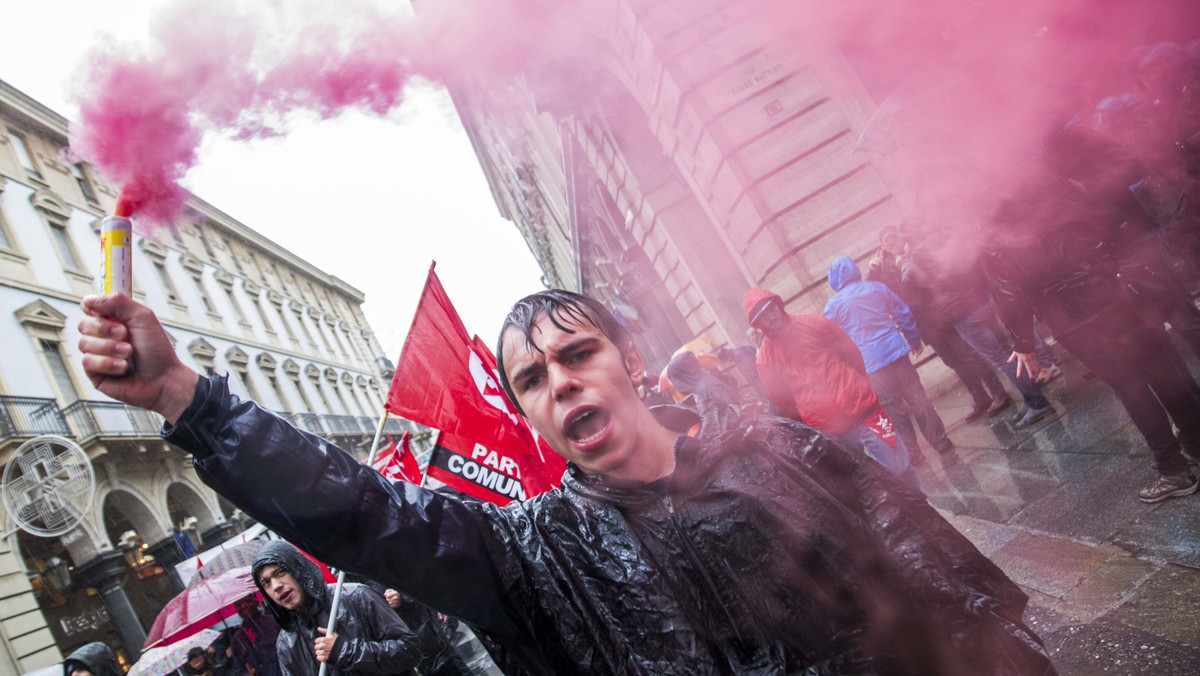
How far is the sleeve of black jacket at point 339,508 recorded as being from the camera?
1.27 meters

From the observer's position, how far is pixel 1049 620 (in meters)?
2.66

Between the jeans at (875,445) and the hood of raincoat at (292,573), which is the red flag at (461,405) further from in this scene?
the jeans at (875,445)

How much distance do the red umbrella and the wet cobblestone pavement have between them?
20.9 ft

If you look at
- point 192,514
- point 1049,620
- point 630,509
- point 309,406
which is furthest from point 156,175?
point 309,406

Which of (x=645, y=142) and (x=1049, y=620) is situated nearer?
(x=1049, y=620)

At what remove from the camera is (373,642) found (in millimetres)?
3494

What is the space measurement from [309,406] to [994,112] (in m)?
33.3

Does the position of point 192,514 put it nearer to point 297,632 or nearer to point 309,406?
point 309,406

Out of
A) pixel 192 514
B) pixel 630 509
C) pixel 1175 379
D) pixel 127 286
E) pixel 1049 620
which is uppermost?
pixel 192 514

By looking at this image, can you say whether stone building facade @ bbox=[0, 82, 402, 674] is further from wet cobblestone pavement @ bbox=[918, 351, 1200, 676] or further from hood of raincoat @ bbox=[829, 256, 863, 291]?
wet cobblestone pavement @ bbox=[918, 351, 1200, 676]

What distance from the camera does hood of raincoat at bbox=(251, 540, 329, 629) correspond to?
11.7 feet

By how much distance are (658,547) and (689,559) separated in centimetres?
7

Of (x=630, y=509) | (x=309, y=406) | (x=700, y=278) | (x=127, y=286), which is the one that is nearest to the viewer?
(x=127, y=286)

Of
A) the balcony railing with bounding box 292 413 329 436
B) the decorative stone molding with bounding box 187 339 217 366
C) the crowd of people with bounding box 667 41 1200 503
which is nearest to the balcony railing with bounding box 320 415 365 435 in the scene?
the balcony railing with bounding box 292 413 329 436
